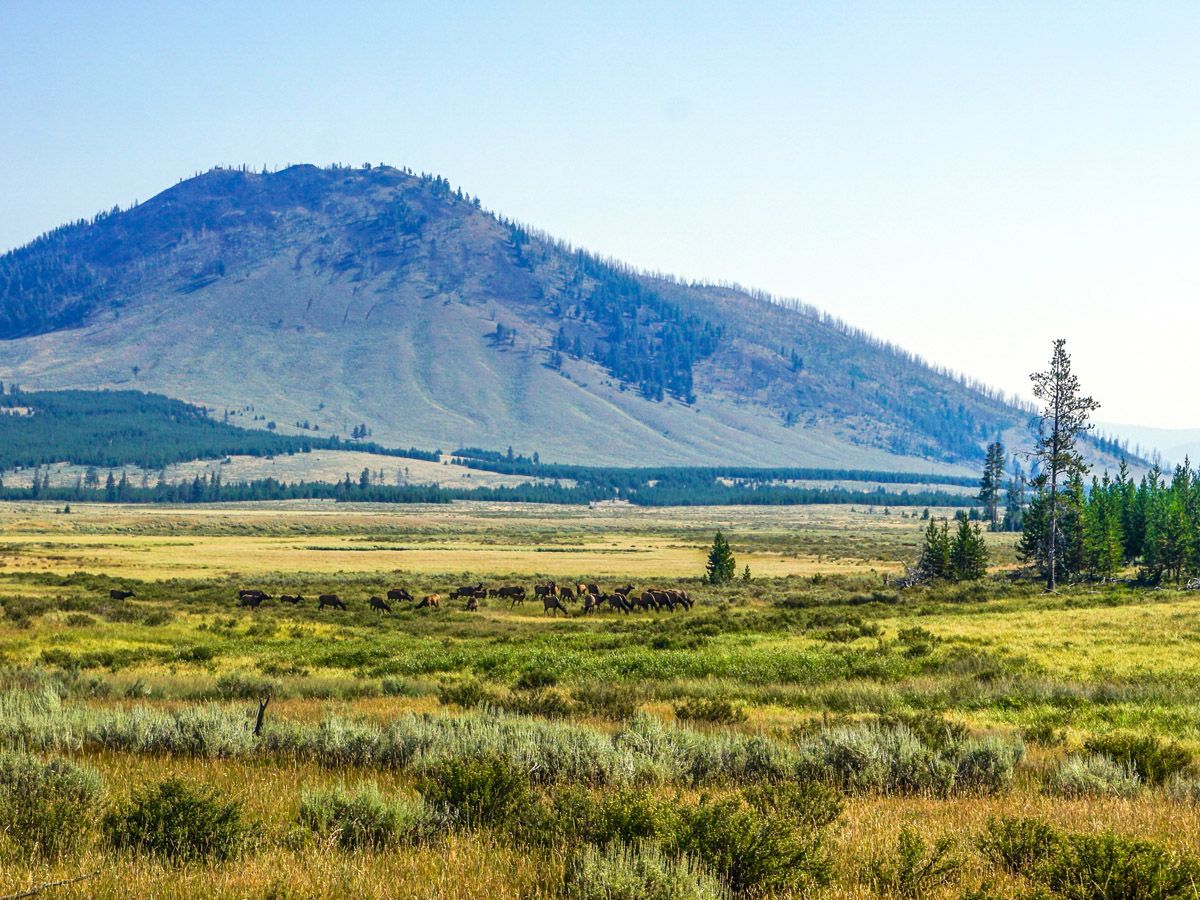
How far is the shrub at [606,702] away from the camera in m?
15.1

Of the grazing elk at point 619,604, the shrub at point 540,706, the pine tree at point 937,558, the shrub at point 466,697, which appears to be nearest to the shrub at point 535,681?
the shrub at point 466,697

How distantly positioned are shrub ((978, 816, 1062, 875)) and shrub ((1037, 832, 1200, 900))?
1.09 ft

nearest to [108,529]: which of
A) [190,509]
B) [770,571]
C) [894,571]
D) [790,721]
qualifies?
[190,509]

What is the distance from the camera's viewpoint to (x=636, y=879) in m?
5.74

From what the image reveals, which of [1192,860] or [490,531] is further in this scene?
[490,531]

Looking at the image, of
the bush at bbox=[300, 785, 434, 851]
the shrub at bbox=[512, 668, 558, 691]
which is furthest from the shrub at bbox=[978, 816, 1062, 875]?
the shrub at bbox=[512, 668, 558, 691]

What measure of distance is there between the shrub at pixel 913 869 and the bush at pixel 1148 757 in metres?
5.15

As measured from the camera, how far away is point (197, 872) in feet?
21.0

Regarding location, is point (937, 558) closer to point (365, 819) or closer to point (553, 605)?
point (553, 605)

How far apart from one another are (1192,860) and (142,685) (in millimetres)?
16672

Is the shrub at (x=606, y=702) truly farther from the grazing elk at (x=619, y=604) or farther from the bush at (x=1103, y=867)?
the grazing elk at (x=619, y=604)

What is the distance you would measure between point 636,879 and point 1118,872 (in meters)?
3.34

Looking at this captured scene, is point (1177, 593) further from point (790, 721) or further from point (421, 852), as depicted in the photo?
point (421, 852)

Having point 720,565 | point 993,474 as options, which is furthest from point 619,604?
point 993,474
